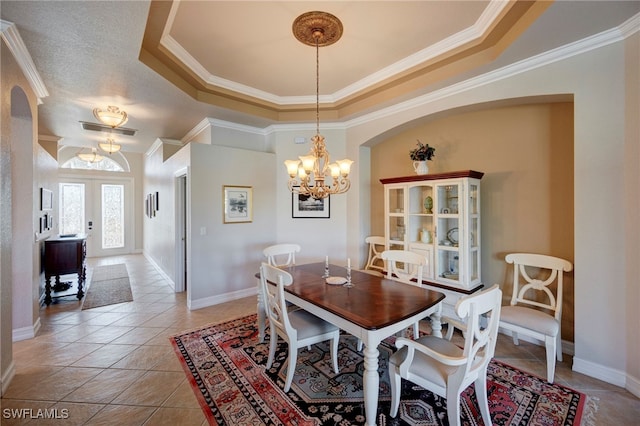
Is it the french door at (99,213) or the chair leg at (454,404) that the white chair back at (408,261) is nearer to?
the chair leg at (454,404)

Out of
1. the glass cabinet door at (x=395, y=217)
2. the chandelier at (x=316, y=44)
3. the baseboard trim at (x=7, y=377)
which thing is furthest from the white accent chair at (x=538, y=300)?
the baseboard trim at (x=7, y=377)

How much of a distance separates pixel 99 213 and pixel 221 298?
242 inches

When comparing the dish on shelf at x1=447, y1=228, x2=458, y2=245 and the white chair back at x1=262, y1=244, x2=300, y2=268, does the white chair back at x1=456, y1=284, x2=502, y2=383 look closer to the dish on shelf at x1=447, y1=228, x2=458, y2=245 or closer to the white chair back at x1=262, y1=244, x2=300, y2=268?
the dish on shelf at x1=447, y1=228, x2=458, y2=245

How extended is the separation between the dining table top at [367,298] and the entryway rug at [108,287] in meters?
3.39

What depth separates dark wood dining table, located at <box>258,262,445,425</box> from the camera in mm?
1654

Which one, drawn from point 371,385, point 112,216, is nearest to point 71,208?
point 112,216

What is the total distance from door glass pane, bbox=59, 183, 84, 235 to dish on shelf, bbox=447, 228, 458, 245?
29.9 feet

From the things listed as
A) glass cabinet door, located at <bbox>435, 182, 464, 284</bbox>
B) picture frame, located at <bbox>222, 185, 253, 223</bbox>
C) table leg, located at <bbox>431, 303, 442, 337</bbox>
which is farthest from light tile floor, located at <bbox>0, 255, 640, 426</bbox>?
picture frame, located at <bbox>222, 185, 253, 223</bbox>

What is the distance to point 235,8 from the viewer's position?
2.25m

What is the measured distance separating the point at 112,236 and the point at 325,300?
8.51 metres

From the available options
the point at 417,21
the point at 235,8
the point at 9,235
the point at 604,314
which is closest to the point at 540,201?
the point at 604,314

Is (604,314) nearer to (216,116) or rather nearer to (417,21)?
(417,21)

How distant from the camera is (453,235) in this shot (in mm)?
3158

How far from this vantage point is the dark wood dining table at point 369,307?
5.43ft
